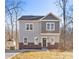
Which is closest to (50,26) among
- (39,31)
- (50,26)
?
(50,26)

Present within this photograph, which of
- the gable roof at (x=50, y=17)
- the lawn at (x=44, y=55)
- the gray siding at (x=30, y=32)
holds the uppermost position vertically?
the gable roof at (x=50, y=17)

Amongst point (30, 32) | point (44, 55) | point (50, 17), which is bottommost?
point (44, 55)

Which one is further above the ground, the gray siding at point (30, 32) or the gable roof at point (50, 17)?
the gable roof at point (50, 17)

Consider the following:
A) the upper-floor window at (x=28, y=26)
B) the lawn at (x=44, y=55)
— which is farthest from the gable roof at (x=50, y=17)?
the lawn at (x=44, y=55)

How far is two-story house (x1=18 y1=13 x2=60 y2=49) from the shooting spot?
2288 mm

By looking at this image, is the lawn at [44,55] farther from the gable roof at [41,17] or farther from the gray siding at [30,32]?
the gable roof at [41,17]

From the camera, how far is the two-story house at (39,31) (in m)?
2.29

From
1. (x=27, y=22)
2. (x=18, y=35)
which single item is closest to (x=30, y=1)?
(x=27, y=22)

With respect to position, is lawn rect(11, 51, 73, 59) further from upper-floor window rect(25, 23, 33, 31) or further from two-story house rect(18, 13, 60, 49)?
upper-floor window rect(25, 23, 33, 31)

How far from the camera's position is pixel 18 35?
2299 millimetres

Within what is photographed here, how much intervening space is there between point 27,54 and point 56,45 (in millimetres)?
304

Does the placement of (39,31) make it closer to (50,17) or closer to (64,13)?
(50,17)

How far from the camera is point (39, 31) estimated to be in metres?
2.30
